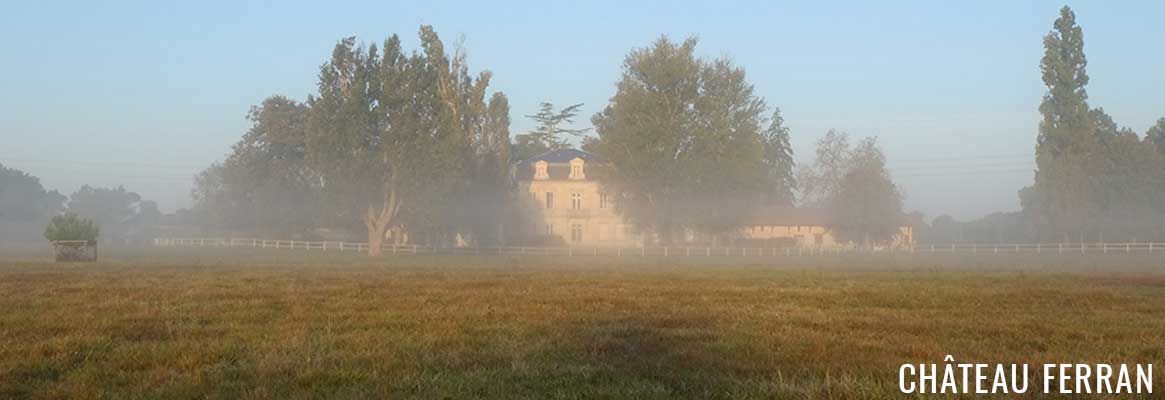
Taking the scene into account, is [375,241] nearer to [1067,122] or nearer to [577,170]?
[577,170]

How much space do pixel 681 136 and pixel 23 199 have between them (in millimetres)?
117891

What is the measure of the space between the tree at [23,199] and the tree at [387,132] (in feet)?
263

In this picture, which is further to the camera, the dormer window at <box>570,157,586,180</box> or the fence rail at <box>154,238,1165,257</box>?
the dormer window at <box>570,157,586,180</box>

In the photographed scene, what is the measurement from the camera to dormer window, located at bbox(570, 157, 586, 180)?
318ft

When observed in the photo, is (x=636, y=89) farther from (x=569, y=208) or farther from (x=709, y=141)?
(x=569, y=208)

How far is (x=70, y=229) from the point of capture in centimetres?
3559

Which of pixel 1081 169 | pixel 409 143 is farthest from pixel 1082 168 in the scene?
pixel 409 143

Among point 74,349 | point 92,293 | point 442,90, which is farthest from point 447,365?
point 442,90

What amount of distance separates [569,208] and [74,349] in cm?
8920

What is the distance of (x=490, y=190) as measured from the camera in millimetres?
70562

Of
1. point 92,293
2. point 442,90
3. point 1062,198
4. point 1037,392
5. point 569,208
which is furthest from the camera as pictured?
point 569,208

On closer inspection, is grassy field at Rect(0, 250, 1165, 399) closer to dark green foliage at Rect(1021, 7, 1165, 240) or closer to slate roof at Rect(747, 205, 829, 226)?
dark green foliage at Rect(1021, 7, 1165, 240)

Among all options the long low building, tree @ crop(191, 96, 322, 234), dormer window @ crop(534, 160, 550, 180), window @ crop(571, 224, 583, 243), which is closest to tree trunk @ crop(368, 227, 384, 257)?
tree @ crop(191, 96, 322, 234)

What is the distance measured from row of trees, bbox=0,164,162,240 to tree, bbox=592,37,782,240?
5527 cm
